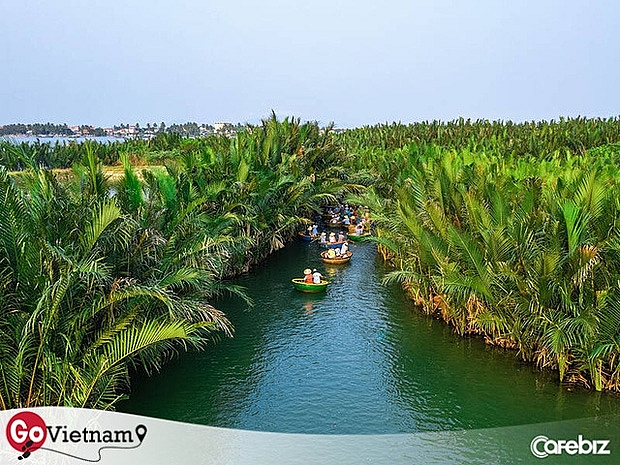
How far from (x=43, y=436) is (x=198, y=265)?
3881 mm

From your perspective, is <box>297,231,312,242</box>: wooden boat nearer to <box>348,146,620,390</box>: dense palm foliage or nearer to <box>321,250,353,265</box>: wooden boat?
<box>321,250,353,265</box>: wooden boat

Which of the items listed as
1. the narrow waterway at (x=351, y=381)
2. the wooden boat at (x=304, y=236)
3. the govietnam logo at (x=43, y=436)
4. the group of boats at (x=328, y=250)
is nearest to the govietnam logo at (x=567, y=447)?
the narrow waterway at (x=351, y=381)

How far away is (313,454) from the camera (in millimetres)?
7422

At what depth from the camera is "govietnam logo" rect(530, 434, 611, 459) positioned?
24.6 feet

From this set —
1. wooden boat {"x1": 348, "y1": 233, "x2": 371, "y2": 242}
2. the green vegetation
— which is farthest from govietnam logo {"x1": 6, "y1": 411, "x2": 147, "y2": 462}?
wooden boat {"x1": 348, "y1": 233, "x2": 371, "y2": 242}

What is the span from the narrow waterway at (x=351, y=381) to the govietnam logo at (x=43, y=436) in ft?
4.97

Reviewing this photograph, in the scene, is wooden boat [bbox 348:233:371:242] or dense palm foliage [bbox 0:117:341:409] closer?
dense palm foliage [bbox 0:117:341:409]

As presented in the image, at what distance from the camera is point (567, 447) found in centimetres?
766

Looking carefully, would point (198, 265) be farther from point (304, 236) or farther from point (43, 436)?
point (304, 236)

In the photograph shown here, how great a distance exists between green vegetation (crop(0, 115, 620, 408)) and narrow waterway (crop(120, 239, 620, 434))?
423 mm

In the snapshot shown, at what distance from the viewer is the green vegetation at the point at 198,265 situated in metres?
6.75

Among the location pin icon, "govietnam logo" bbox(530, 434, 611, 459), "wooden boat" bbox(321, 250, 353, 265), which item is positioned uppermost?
"wooden boat" bbox(321, 250, 353, 265)

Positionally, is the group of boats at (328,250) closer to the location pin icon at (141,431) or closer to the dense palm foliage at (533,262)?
the dense palm foliage at (533,262)

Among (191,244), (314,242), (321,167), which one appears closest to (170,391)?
(191,244)
